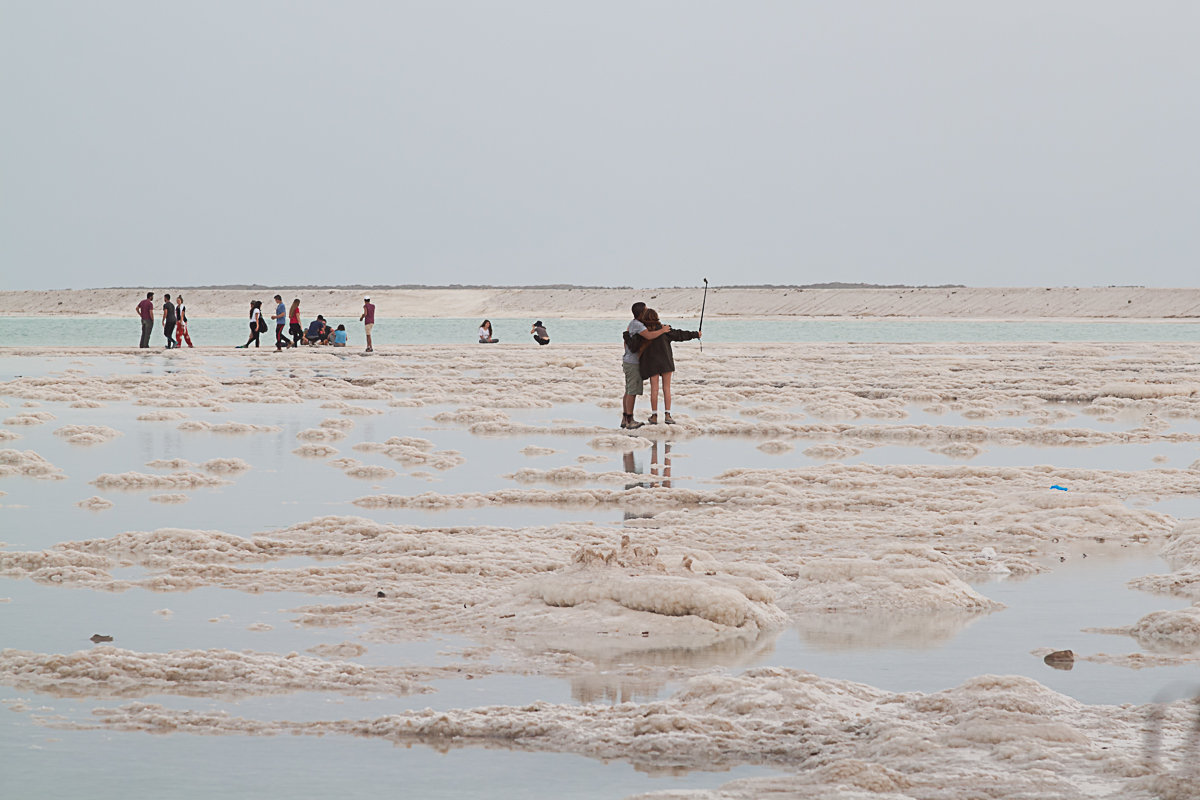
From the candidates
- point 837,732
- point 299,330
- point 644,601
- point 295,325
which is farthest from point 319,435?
point 299,330

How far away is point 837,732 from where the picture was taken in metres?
5.01

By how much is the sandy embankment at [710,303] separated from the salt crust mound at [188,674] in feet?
395

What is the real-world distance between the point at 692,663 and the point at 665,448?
363 inches

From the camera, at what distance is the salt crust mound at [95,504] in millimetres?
10320

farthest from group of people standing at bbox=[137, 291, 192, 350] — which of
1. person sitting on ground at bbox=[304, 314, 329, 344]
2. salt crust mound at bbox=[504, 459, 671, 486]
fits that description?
salt crust mound at bbox=[504, 459, 671, 486]

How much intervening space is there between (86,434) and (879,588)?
11.0 m

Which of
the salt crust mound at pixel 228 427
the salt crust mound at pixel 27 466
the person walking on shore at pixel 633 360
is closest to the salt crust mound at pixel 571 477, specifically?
the salt crust mound at pixel 27 466

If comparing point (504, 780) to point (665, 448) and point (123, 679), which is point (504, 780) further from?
point (665, 448)

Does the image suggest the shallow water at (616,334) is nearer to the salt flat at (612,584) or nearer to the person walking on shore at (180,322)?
the person walking on shore at (180,322)

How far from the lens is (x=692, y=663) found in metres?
6.14

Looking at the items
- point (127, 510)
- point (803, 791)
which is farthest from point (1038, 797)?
point (127, 510)

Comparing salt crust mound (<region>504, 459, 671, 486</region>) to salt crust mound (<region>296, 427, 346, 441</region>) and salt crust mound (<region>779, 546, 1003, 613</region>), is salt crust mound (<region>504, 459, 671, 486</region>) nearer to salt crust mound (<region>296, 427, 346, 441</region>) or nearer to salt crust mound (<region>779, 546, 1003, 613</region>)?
salt crust mound (<region>296, 427, 346, 441</region>)

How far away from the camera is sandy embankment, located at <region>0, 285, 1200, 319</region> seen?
426 ft

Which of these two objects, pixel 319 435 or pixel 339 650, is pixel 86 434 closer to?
pixel 319 435
